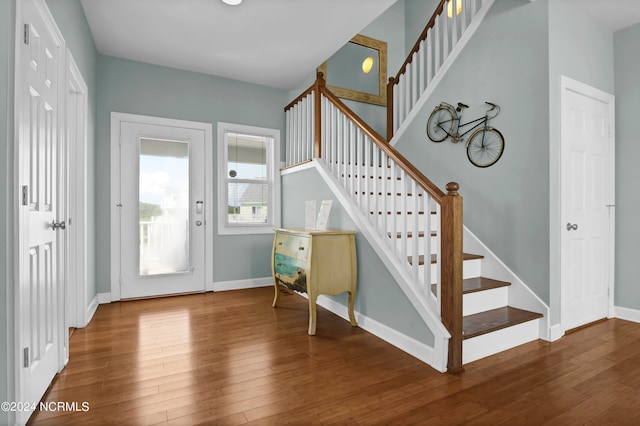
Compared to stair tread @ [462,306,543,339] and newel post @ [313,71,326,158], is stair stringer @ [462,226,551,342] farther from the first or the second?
newel post @ [313,71,326,158]

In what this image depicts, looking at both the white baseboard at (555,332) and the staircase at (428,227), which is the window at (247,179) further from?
the white baseboard at (555,332)

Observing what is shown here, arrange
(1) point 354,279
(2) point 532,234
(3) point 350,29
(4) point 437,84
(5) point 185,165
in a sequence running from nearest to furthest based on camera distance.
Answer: (2) point 532,234 < (1) point 354,279 < (3) point 350,29 < (4) point 437,84 < (5) point 185,165

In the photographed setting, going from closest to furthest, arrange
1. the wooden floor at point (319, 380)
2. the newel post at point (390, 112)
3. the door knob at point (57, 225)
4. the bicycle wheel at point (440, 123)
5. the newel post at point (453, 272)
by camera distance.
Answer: the wooden floor at point (319, 380), the door knob at point (57, 225), the newel post at point (453, 272), the bicycle wheel at point (440, 123), the newel post at point (390, 112)

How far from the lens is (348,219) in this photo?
3191mm

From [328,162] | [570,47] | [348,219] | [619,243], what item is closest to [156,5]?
[328,162]

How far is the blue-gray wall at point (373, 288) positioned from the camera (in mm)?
2447

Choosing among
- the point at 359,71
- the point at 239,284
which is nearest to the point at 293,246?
the point at 239,284

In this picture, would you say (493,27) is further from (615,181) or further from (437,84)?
(615,181)

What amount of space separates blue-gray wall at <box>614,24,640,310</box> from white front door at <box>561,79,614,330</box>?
0.31 feet

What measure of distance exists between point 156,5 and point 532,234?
3.64 meters

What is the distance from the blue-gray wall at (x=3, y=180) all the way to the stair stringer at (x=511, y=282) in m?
3.28

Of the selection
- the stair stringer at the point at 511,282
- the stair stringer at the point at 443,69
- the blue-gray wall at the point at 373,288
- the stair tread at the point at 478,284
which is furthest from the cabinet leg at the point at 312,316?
the stair stringer at the point at 443,69

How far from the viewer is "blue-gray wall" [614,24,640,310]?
320 cm

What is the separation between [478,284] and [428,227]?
0.89 metres
